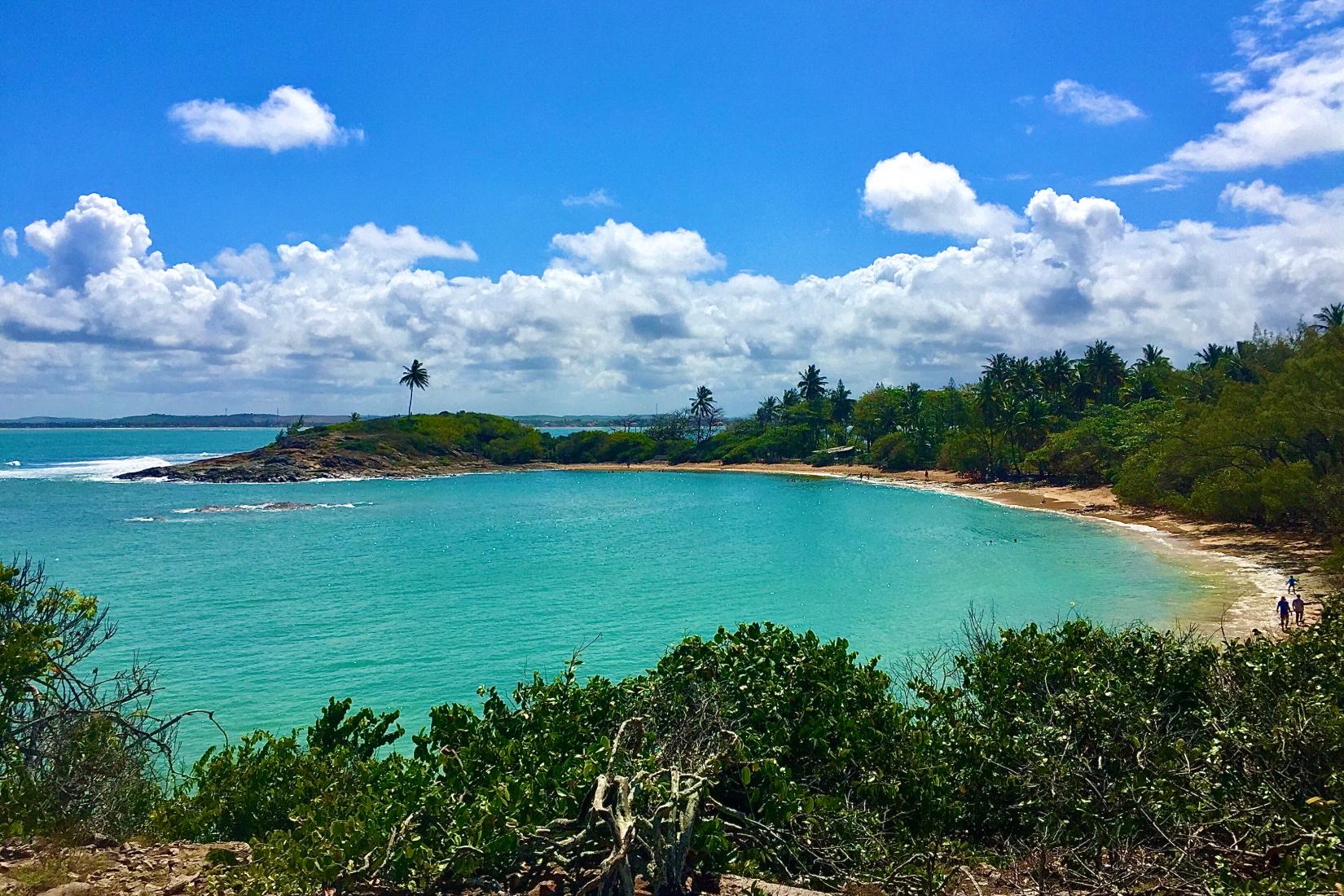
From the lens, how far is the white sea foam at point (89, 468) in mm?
105000

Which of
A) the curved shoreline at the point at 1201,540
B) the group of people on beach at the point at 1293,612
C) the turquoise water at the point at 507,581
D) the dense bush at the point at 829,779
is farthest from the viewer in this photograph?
the curved shoreline at the point at 1201,540

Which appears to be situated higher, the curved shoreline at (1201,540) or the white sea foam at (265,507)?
the curved shoreline at (1201,540)

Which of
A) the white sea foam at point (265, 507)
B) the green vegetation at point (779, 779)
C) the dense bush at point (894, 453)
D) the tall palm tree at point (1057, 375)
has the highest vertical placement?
the tall palm tree at point (1057, 375)

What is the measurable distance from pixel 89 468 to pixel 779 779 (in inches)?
5785

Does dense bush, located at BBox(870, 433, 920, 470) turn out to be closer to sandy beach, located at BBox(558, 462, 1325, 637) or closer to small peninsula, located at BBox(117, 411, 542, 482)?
sandy beach, located at BBox(558, 462, 1325, 637)

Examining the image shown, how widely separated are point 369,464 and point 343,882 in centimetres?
11159

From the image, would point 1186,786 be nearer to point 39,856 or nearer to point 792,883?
point 792,883

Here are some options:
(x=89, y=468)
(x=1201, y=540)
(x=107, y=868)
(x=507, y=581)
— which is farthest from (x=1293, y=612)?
(x=89, y=468)

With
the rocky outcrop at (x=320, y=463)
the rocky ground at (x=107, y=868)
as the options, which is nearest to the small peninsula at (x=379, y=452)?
the rocky outcrop at (x=320, y=463)

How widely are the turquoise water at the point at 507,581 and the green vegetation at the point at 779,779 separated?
12.3m

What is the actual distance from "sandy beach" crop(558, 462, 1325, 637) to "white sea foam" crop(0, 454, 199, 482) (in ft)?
334

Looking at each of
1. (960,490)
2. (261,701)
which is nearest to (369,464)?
(960,490)

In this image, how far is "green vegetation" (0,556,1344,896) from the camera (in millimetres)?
5453

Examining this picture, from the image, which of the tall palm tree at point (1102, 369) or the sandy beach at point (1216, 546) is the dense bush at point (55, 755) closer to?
the sandy beach at point (1216, 546)
